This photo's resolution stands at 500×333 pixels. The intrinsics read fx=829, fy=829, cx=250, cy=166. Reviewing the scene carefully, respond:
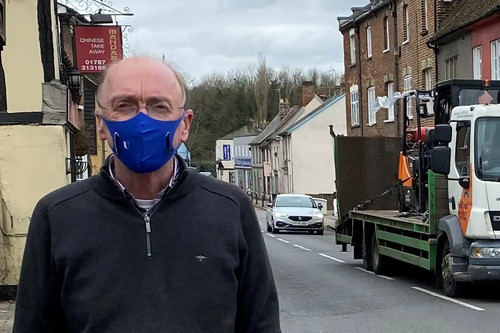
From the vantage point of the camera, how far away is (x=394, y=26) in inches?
1235

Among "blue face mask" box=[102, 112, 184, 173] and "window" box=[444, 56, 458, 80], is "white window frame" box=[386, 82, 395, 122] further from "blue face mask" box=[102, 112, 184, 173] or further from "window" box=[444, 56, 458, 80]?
"blue face mask" box=[102, 112, 184, 173]

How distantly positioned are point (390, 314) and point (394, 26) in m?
21.8

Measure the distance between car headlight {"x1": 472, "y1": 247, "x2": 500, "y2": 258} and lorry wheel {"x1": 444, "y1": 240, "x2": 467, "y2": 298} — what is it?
19.1 inches

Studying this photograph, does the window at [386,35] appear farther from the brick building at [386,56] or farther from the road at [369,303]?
the road at [369,303]

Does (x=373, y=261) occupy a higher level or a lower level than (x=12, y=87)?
lower

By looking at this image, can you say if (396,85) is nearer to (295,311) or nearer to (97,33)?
(97,33)

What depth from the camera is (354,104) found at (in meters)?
37.1

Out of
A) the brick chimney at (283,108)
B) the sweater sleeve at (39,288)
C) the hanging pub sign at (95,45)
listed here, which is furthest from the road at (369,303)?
the brick chimney at (283,108)

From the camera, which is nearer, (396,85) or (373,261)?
(373,261)

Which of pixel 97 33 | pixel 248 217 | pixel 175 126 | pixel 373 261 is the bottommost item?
pixel 373 261

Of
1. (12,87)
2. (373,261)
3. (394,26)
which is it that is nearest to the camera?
(12,87)

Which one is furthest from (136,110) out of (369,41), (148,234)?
(369,41)

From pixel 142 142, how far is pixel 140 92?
20cm

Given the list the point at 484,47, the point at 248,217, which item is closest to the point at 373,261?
the point at 484,47
